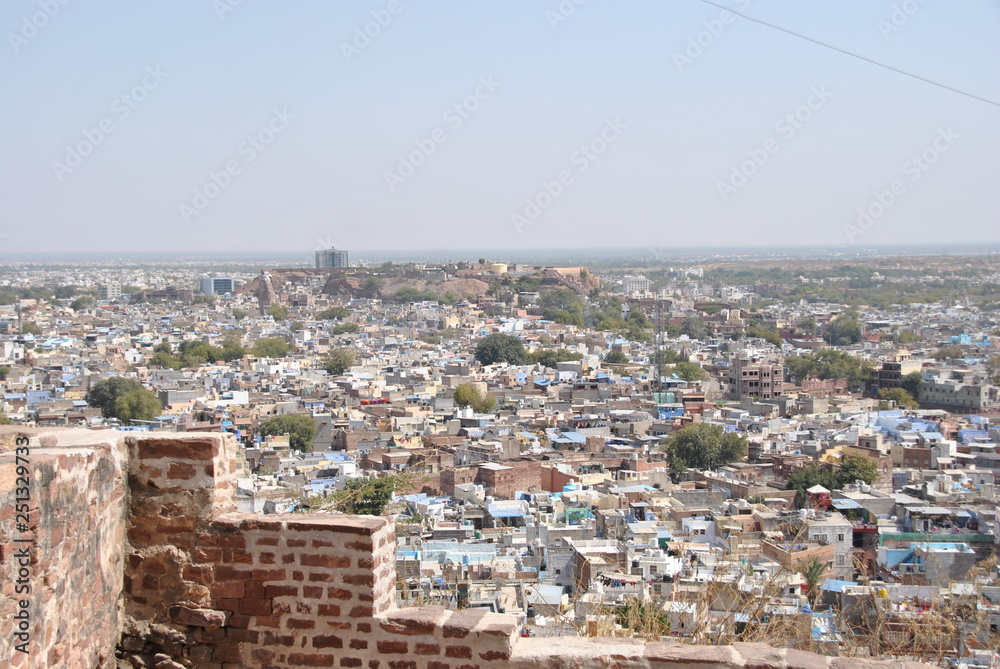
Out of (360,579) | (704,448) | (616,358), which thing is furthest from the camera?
(616,358)

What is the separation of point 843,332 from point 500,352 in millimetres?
15077

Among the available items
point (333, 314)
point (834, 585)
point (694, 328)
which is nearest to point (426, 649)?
point (834, 585)

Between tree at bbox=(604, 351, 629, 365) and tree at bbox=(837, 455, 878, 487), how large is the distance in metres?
16.3

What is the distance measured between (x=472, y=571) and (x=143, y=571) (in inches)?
272

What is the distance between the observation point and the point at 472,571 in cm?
916

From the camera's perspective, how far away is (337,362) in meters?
31.5

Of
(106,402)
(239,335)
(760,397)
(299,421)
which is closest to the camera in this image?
(299,421)

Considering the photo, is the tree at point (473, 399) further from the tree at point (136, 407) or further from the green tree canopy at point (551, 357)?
the green tree canopy at point (551, 357)

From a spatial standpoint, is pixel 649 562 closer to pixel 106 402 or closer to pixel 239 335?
pixel 106 402

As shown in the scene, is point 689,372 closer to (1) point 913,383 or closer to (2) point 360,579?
(1) point 913,383

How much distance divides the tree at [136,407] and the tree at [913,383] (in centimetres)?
1822

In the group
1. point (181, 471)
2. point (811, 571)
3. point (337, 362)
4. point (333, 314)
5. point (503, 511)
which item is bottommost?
point (333, 314)

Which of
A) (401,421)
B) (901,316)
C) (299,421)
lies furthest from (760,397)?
(901,316)

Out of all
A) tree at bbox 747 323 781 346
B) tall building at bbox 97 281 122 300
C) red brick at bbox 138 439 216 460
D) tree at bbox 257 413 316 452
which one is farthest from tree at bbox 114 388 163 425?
tall building at bbox 97 281 122 300
